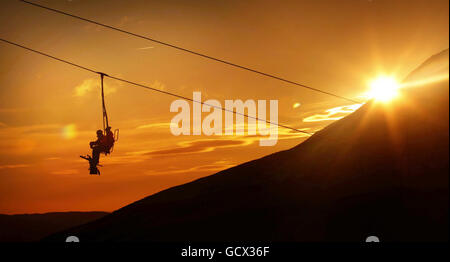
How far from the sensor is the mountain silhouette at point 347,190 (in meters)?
33.2

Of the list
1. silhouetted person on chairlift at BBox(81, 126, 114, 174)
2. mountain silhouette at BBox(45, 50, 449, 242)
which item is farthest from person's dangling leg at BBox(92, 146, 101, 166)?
mountain silhouette at BBox(45, 50, 449, 242)

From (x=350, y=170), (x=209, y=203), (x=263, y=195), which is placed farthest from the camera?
(x=209, y=203)

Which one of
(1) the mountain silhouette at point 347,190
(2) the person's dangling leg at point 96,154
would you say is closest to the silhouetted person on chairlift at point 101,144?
(2) the person's dangling leg at point 96,154

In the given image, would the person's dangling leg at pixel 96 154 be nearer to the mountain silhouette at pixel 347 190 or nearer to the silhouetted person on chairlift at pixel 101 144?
the silhouetted person on chairlift at pixel 101 144

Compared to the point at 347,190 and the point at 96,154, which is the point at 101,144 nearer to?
the point at 96,154

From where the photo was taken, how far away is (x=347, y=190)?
38156 millimetres

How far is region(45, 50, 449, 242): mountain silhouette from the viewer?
33241 millimetres

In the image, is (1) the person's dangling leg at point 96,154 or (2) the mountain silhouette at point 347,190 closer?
(2) the mountain silhouette at point 347,190

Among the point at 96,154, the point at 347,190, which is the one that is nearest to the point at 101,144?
the point at 96,154

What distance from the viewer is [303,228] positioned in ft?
118
